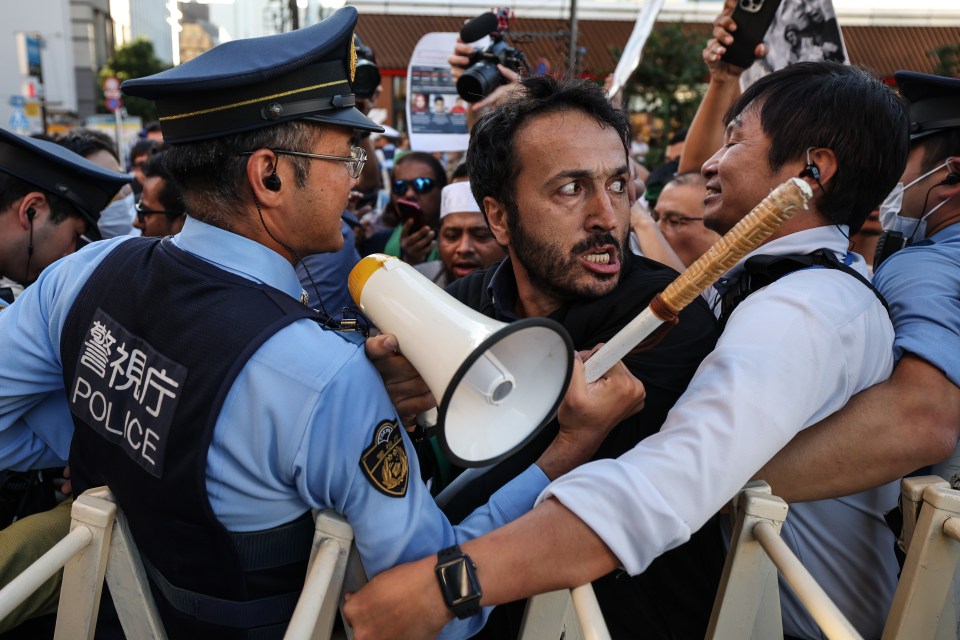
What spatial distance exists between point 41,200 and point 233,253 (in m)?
1.91

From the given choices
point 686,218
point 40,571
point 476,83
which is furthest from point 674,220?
point 40,571

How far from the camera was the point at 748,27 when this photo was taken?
10.1ft

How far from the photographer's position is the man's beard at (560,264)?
2.12 m

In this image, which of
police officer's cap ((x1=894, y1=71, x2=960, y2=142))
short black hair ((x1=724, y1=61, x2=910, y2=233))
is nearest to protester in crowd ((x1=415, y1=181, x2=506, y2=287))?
police officer's cap ((x1=894, y1=71, x2=960, y2=142))

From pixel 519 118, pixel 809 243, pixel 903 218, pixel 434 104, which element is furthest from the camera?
pixel 434 104

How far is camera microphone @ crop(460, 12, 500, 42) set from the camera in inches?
167

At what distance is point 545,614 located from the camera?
1.54 metres

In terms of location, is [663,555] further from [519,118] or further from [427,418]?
[519,118]

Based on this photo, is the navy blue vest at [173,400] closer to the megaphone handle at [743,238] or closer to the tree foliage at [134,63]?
the megaphone handle at [743,238]

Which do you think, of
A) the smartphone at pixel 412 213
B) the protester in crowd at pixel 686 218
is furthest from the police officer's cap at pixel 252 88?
the smartphone at pixel 412 213

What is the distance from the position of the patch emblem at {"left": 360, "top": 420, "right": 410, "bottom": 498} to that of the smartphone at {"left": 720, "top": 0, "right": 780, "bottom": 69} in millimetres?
2513

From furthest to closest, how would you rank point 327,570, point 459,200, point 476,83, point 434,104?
point 434,104 < point 459,200 < point 476,83 < point 327,570

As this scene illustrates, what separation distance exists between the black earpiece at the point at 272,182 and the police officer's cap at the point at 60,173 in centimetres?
177

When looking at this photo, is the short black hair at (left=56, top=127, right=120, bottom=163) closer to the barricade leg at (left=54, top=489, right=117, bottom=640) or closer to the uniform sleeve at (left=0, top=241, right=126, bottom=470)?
the uniform sleeve at (left=0, top=241, right=126, bottom=470)
